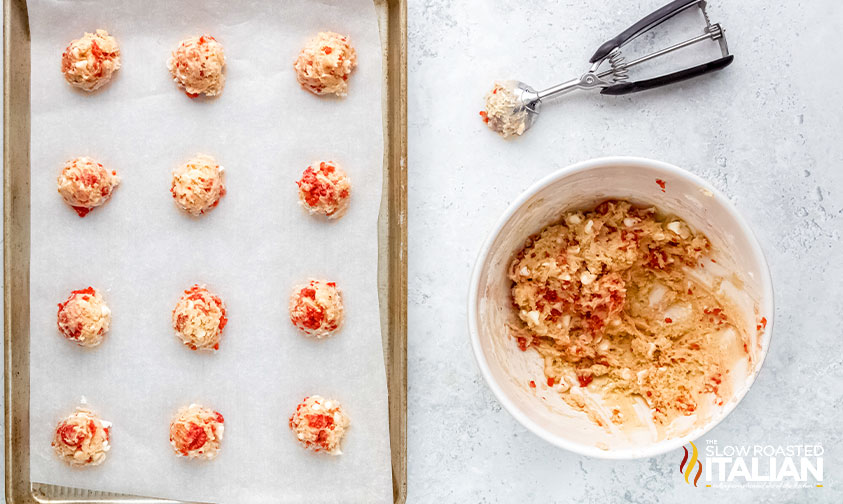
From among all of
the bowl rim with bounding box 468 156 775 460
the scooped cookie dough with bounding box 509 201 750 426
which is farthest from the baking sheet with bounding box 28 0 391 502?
the scooped cookie dough with bounding box 509 201 750 426

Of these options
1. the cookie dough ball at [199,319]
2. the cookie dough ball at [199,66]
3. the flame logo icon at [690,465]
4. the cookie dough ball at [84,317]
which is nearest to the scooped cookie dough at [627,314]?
the flame logo icon at [690,465]

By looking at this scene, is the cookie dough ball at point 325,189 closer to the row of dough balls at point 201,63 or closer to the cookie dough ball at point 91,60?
the row of dough balls at point 201,63

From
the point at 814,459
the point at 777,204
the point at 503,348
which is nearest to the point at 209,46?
the point at 503,348

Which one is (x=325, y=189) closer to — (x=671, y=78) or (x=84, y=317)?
(x=84, y=317)

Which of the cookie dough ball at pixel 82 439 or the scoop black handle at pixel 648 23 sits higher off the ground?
the scoop black handle at pixel 648 23

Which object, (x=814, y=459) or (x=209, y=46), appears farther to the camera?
(x=814, y=459)

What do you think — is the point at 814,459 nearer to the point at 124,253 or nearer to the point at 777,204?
the point at 777,204

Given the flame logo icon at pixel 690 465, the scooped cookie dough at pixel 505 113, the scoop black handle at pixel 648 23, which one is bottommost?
the flame logo icon at pixel 690 465
